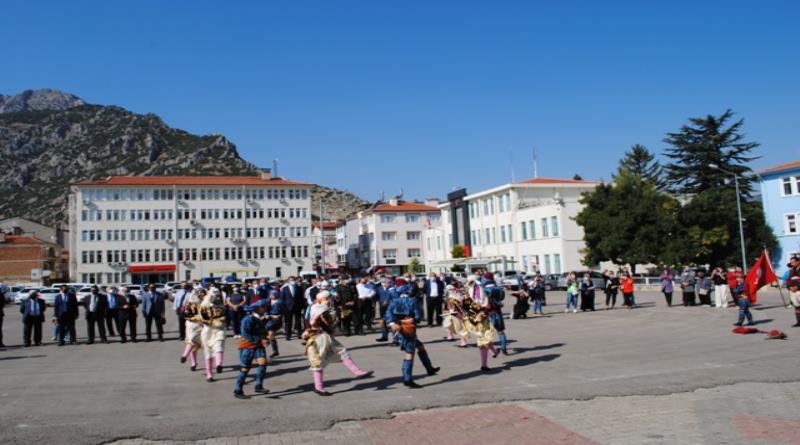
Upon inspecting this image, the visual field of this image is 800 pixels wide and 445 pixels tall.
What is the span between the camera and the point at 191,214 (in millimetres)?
86125

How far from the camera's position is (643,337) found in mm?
16469

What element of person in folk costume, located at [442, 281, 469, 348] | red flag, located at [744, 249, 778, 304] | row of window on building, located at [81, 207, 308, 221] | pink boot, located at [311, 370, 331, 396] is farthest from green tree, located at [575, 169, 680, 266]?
row of window on building, located at [81, 207, 308, 221]

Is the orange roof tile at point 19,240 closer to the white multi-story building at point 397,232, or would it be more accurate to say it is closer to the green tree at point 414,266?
the white multi-story building at point 397,232

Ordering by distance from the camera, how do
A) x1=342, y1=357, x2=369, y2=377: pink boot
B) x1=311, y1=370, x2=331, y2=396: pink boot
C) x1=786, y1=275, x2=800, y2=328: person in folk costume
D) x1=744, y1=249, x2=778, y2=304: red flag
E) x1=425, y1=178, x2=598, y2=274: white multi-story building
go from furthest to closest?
1. x1=425, y1=178, x2=598, y2=274: white multi-story building
2. x1=744, y1=249, x2=778, y2=304: red flag
3. x1=786, y1=275, x2=800, y2=328: person in folk costume
4. x1=342, y1=357, x2=369, y2=377: pink boot
5. x1=311, y1=370, x2=331, y2=396: pink boot

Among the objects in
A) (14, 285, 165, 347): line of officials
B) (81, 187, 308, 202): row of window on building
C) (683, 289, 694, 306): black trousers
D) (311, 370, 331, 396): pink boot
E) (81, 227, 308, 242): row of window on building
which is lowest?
(311, 370, 331, 396): pink boot

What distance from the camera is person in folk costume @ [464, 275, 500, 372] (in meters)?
12.0

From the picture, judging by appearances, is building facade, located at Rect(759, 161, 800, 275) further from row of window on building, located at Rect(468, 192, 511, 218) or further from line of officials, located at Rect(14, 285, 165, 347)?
line of officials, located at Rect(14, 285, 165, 347)

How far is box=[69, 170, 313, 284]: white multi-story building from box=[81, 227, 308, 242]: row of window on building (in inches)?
4.7

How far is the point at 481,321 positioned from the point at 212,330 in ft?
16.8

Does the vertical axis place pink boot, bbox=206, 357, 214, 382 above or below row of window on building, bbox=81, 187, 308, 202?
below

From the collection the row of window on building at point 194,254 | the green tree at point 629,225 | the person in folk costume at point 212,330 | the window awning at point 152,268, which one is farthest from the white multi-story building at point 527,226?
the person in folk costume at point 212,330

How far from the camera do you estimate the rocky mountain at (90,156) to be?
473ft

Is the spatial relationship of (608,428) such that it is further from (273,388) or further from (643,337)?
(643,337)

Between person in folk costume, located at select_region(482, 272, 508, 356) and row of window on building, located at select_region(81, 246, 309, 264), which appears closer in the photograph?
person in folk costume, located at select_region(482, 272, 508, 356)
